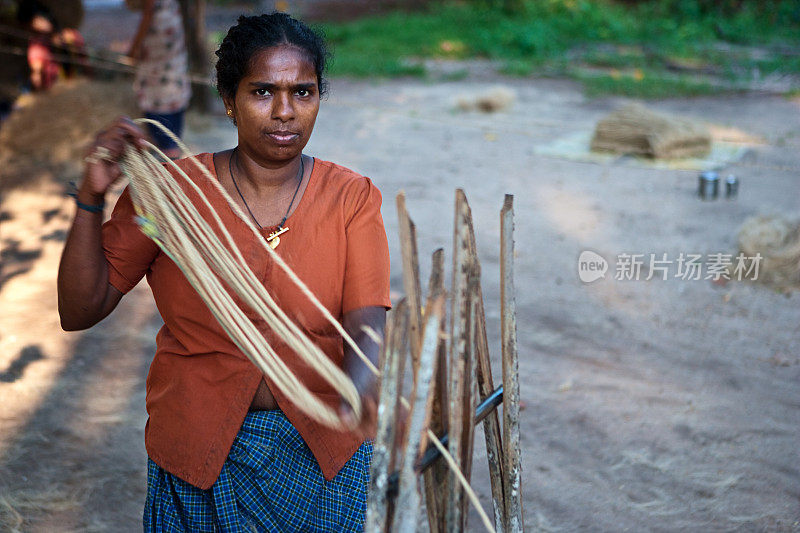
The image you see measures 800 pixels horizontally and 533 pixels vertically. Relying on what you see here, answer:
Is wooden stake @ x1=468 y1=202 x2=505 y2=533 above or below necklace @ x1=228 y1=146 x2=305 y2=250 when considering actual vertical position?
below

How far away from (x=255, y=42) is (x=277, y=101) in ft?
0.42

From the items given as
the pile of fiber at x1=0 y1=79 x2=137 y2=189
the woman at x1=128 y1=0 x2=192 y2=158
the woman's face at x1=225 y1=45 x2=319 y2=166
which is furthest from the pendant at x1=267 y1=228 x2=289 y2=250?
the pile of fiber at x1=0 y1=79 x2=137 y2=189

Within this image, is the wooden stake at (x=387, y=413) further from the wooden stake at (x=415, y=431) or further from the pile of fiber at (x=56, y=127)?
the pile of fiber at (x=56, y=127)

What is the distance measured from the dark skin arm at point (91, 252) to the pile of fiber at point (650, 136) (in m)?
5.18

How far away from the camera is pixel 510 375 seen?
149cm

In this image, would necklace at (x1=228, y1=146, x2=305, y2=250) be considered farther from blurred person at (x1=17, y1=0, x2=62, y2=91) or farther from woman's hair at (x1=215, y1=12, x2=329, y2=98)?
blurred person at (x1=17, y1=0, x2=62, y2=91)

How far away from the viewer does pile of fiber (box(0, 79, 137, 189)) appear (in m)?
5.77

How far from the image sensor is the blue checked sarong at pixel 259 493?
1.55 metres

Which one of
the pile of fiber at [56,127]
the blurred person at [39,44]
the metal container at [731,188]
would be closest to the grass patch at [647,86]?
the metal container at [731,188]

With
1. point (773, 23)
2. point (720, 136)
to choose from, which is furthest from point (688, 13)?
point (720, 136)

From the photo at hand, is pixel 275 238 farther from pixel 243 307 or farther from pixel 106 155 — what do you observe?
pixel 106 155

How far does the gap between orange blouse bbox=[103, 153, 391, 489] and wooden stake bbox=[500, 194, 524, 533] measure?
282mm

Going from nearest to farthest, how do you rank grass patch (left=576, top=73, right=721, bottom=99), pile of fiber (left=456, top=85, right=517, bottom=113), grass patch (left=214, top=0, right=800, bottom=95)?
pile of fiber (left=456, top=85, right=517, bottom=113), grass patch (left=576, top=73, right=721, bottom=99), grass patch (left=214, top=0, right=800, bottom=95)

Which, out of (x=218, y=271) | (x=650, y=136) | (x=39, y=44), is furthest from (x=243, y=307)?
(x=39, y=44)
